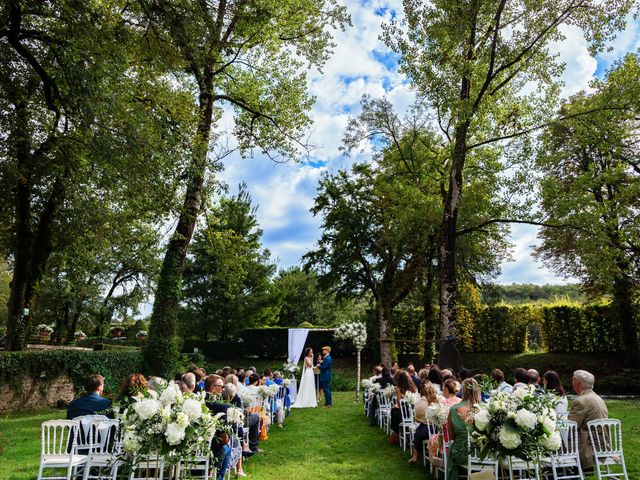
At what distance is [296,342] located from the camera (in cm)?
1875

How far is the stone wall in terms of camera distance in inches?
475

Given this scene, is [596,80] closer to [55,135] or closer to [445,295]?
[445,295]

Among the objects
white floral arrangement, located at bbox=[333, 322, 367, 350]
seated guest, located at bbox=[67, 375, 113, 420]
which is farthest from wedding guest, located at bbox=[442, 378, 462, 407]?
white floral arrangement, located at bbox=[333, 322, 367, 350]

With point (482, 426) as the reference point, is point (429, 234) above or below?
above

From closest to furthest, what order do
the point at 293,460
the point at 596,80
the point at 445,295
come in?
the point at 293,460
the point at 445,295
the point at 596,80

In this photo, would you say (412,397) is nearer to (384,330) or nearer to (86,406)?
(86,406)

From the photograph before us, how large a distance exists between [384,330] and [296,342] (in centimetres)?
550

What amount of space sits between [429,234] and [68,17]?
49.8 feet

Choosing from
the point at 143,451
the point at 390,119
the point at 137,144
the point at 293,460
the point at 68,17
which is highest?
the point at 390,119

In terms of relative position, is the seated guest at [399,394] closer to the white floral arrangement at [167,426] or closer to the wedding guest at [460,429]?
the wedding guest at [460,429]

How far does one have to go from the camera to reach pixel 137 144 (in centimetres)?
873

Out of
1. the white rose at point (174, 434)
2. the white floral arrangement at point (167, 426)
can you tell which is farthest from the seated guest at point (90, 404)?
the white rose at point (174, 434)

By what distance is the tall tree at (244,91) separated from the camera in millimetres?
12562

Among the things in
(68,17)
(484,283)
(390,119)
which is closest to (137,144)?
(68,17)
